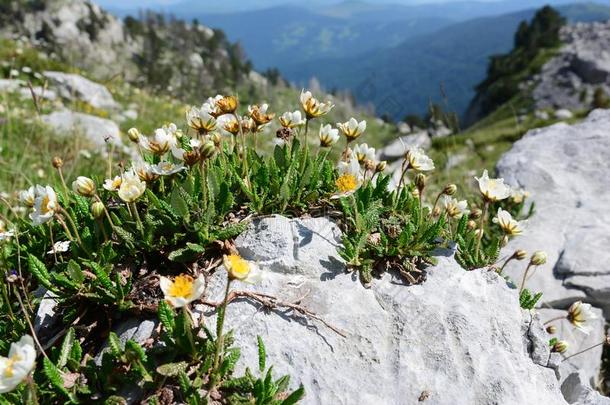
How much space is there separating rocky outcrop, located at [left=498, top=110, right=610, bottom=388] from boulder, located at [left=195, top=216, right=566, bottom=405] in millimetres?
1188

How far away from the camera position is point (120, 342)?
273 centimetres

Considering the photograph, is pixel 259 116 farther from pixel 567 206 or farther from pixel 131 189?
pixel 567 206

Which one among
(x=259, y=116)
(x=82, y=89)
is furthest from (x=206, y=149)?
(x=82, y=89)

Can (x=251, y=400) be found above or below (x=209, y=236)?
below

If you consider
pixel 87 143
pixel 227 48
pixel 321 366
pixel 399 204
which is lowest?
pixel 227 48

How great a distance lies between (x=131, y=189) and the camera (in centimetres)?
285

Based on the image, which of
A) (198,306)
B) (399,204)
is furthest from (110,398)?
(399,204)

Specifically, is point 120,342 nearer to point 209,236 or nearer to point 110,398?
point 110,398

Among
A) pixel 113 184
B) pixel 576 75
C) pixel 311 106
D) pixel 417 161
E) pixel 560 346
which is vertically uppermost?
pixel 311 106

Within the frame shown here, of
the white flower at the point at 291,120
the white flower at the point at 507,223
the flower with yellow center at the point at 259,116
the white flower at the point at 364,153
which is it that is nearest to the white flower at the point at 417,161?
the white flower at the point at 364,153

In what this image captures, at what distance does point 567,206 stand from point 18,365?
6460 mm

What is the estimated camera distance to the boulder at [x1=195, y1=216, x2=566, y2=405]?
2779 millimetres

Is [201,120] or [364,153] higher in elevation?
[201,120]

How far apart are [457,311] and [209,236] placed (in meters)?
1.60
